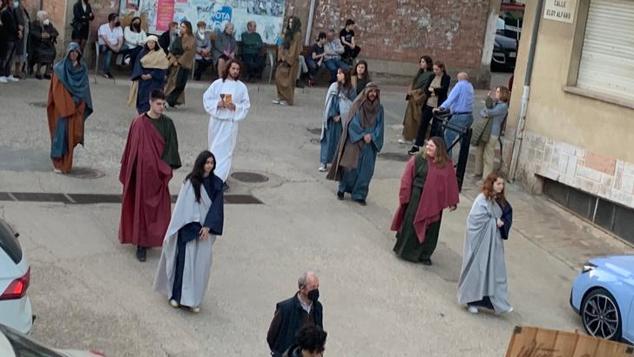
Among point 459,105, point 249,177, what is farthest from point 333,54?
point 249,177

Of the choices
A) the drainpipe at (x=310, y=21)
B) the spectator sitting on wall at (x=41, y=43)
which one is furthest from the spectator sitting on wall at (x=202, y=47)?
the spectator sitting on wall at (x=41, y=43)

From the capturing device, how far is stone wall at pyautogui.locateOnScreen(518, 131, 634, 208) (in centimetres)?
1531

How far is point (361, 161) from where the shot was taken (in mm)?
15016

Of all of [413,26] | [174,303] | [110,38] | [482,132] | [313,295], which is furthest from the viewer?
[413,26]

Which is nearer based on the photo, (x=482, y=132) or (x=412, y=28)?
(x=482, y=132)

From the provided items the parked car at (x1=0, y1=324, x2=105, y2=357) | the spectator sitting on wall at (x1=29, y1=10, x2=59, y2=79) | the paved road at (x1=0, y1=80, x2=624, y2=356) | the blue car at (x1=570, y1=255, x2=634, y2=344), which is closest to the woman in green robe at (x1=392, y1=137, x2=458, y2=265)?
the paved road at (x1=0, y1=80, x2=624, y2=356)

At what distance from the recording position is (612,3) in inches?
631

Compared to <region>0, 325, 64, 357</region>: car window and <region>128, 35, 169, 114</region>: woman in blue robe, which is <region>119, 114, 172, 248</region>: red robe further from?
<region>128, 35, 169, 114</region>: woman in blue robe

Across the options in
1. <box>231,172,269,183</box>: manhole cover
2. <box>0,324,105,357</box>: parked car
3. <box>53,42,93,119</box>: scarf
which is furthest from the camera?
<box>231,172,269,183</box>: manhole cover

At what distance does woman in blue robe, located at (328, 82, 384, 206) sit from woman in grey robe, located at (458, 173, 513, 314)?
3.33 meters

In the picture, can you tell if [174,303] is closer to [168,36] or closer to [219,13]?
[168,36]

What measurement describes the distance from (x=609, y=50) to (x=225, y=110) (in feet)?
18.8

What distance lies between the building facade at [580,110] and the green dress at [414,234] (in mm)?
3573

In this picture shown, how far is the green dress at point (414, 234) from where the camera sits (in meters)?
12.8
